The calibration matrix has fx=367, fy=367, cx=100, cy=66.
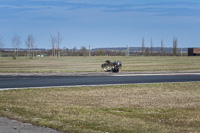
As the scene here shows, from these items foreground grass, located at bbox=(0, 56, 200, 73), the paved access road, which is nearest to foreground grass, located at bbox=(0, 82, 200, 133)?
the paved access road

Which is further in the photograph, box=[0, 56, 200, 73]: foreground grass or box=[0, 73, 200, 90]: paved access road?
box=[0, 56, 200, 73]: foreground grass

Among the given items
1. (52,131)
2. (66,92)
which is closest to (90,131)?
(52,131)

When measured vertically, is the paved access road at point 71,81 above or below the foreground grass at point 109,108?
above

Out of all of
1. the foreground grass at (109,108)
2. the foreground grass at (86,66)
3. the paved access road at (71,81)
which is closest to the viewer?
the foreground grass at (109,108)

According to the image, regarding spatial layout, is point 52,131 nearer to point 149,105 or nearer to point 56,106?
point 56,106

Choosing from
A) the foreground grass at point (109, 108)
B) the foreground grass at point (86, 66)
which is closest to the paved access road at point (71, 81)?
the foreground grass at point (109, 108)

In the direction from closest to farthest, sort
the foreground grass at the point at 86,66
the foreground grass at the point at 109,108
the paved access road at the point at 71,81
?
the foreground grass at the point at 109,108 → the paved access road at the point at 71,81 → the foreground grass at the point at 86,66

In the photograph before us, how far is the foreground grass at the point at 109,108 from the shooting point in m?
9.30

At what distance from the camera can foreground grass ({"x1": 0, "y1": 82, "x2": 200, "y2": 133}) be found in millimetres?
9297

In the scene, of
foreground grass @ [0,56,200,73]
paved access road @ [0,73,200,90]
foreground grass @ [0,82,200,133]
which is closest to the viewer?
foreground grass @ [0,82,200,133]

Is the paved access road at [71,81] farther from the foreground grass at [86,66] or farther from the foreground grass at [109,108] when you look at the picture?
the foreground grass at [86,66]

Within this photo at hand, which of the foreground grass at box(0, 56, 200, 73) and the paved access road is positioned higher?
the foreground grass at box(0, 56, 200, 73)

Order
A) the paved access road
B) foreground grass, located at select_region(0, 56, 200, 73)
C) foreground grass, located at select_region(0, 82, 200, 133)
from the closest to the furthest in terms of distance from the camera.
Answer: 1. foreground grass, located at select_region(0, 82, 200, 133)
2. the paved access road
3. foreground grass, located at select_region(0, 56, 200, 73)

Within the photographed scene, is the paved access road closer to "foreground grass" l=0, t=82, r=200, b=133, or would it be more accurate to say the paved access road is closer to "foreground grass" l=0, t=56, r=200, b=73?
"foreground grass" l=0, t=82, r=200, b=133
